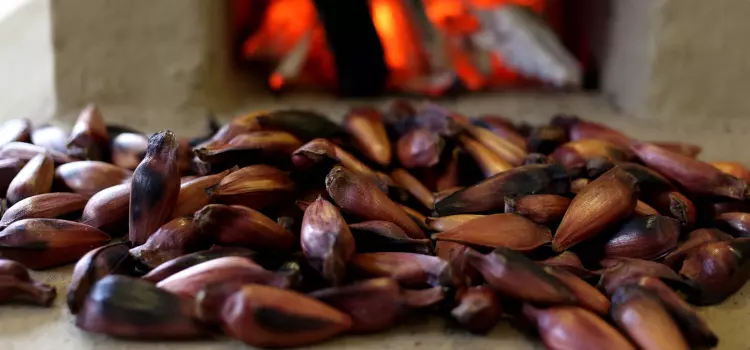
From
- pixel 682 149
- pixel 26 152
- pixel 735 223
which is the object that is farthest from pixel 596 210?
pixel 26 152

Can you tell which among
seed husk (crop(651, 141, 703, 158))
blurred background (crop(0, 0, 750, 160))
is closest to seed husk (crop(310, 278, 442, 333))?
seed husk (crop(651, 141, 703, 158))

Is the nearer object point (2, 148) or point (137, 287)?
point (137, 287)

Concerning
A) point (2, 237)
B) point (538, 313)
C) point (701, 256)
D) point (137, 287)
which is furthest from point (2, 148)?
point (701, 256)

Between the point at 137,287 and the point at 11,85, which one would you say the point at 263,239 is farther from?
the point at 11,85

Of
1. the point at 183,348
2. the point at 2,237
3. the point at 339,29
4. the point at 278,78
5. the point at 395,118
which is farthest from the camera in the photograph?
the point at 278,78

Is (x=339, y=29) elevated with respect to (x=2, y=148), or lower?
elevated

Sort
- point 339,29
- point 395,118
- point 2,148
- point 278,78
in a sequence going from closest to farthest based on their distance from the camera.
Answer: point 2,148 → point 395,118 → point 339,29 → point 278,78

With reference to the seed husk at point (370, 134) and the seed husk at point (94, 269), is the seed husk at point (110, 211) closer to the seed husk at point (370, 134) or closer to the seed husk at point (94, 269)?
the seed husk at point (94, 269)

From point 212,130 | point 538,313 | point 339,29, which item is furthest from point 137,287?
point 339,29
